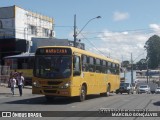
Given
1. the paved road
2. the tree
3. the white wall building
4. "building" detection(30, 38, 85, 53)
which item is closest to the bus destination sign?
→ the paved road

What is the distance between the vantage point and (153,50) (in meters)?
155

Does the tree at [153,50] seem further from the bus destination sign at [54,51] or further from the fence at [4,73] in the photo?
the bus destination sign at [54,51]

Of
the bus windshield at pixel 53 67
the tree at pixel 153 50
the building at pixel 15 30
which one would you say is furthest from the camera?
the tree at pixel 153 50

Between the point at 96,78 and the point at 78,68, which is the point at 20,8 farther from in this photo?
the point at 78,68

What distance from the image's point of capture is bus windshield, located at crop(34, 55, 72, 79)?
2069 cm

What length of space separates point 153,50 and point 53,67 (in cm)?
13778

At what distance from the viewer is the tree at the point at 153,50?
154 meters

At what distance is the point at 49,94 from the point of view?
68.6 ft

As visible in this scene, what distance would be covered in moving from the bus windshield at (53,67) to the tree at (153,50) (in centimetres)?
13466

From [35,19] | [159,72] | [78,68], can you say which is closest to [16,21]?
[35,19]

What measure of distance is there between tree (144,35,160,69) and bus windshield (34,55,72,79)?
13466 cm

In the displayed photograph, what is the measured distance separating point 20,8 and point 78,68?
39373 millimetres

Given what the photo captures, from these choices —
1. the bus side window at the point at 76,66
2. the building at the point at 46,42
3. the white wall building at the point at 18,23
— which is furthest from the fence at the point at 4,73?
the bus side window at the point at 76,66

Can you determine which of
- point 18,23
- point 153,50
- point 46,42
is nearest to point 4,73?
point 46,42
